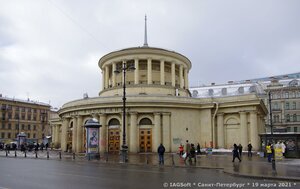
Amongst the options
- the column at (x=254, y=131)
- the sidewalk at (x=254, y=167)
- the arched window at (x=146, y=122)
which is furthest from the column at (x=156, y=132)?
the sidewalk at (x=254, y=167)

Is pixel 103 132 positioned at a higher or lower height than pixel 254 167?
higher

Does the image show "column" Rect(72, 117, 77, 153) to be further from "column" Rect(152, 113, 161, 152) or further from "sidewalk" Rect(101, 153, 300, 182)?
"sidewalk" Rect(101, 153, 300, 182)

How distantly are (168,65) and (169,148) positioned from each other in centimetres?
1565

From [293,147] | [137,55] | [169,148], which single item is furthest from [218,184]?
[137,55]

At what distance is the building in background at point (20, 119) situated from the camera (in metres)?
86.3

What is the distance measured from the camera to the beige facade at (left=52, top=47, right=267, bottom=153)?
36562mm

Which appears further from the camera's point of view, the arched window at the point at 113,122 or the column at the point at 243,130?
the arched window at the point at 113,122

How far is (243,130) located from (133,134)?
1347 centimetres

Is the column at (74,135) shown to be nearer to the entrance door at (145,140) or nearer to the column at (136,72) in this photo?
the entrance door at (145,140)

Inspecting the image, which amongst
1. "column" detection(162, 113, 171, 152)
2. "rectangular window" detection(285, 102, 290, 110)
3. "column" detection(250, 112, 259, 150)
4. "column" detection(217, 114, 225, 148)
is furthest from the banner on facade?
"rectangular window" detection(285, 102, 290, 110)

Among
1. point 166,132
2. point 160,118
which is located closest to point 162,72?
point 160,118

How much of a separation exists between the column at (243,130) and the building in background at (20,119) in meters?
61.1

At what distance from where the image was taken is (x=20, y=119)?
298 ft

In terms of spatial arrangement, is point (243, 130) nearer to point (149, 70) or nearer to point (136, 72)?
point (149, 70)
